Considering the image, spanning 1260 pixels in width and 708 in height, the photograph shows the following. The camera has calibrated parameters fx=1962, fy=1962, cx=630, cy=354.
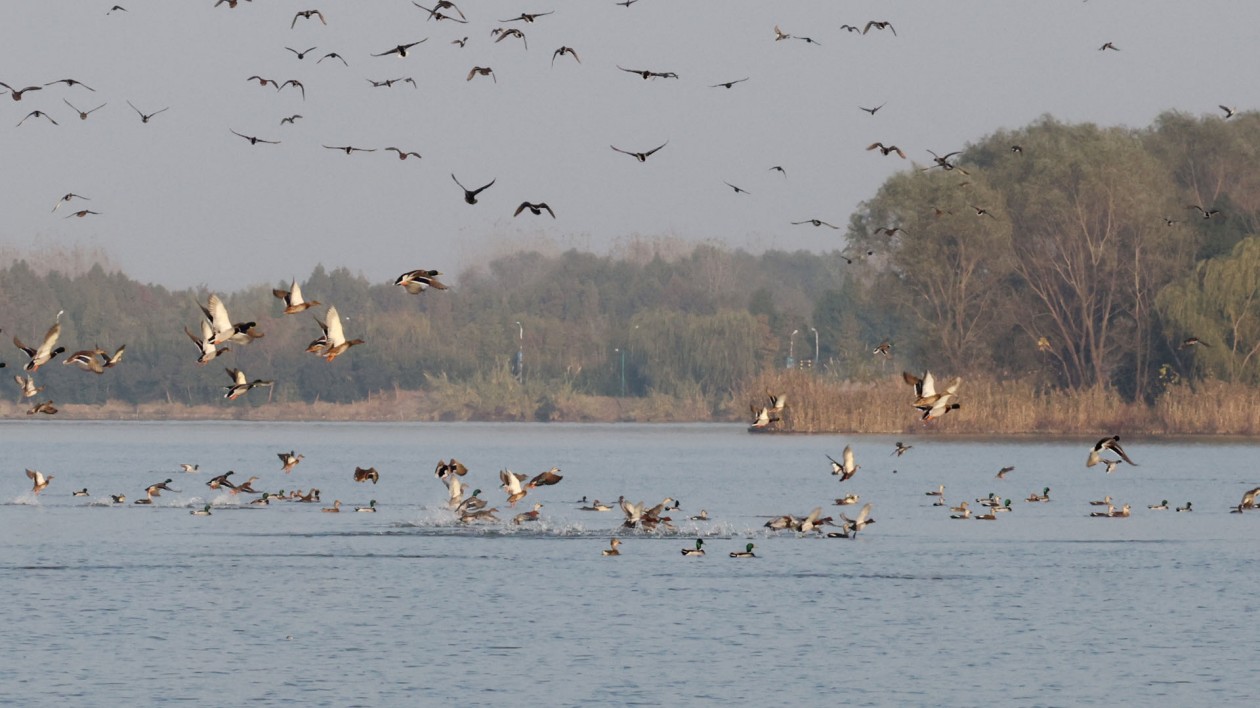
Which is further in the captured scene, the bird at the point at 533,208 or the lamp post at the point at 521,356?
the lamp post at the point at 521,356

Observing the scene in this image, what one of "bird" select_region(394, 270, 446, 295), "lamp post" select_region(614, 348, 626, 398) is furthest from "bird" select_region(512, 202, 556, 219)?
"lamp post" select_region(614, 348, 626, 398)

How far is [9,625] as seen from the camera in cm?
3434

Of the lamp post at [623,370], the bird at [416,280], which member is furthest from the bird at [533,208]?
the lamp post at [623,370]

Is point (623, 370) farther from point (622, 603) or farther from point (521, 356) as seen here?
point (622, 603)

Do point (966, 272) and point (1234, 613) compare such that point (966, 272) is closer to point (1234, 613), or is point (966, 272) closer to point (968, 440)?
point (968, 440)

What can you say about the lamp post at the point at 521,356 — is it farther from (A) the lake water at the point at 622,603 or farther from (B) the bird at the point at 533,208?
(B) the bird at the point at 533,208

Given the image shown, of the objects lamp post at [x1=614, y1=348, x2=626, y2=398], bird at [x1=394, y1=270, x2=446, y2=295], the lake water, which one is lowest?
the lake water

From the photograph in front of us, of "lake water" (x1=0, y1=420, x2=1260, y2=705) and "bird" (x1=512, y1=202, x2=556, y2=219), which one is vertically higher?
"bird" (x1=512, y1=202, x2=556, y2=219)

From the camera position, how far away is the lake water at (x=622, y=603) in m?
28.4

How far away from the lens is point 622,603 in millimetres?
37656

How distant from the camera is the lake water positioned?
93.2 feet

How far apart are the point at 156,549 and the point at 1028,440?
98.8m

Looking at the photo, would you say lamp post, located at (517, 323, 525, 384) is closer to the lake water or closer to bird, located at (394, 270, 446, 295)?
the lake water

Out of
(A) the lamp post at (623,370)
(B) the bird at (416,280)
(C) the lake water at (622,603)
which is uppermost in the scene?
(A) the lamp post at (623,370)
